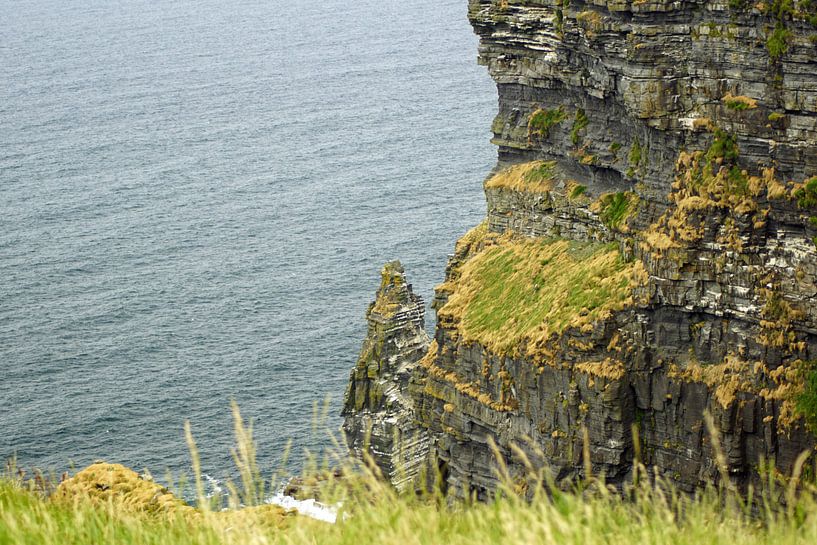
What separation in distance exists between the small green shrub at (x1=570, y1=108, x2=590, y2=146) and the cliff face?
12 centimetres

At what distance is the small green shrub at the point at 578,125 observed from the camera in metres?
63.4

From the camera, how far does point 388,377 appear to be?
84.2 metres

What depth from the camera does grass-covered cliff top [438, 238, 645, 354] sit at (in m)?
55.9

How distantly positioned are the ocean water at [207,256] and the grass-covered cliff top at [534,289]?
30133mm

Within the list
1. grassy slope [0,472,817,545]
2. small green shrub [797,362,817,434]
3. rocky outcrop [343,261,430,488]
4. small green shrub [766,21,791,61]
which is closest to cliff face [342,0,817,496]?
small green shrub [766,21,791,61]

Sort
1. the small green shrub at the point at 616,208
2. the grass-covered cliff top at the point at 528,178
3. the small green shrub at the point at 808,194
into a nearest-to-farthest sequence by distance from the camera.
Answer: the small green shrub at the point at 808,194 → the small green shrub at the point at 616,208 → the grass-covered cliff top at the point at 528,178

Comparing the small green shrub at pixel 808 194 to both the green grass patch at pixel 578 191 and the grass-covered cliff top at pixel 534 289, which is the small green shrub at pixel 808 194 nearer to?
the grass-covered cliff top at pixel 534 289

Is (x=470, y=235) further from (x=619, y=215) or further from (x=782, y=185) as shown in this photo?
(x=782, y=185)

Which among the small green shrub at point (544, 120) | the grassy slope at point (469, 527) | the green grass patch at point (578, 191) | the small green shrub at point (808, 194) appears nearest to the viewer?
the grassy slope at point (469, 527)

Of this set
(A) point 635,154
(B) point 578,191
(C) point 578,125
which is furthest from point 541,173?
(A) point 635,154

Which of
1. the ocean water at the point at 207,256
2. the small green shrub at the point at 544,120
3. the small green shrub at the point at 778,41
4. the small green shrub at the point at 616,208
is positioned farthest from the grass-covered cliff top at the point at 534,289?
the ocean water at the point at 207,256

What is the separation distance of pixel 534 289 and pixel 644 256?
929 centimetres

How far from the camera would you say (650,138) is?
54.9 meters

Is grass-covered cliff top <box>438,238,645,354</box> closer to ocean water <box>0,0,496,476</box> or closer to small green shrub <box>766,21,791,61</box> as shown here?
small green shrub <box>766,21,791,61</box>
